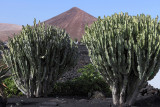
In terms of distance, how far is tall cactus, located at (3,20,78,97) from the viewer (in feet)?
26.9

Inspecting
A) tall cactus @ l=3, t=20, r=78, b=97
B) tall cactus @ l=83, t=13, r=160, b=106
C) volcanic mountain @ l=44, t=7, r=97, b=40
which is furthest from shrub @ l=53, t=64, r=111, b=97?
→ volcanic mountain @ l=44, t=7, r=97, b=40

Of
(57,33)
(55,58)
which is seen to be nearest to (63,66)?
(55,58)

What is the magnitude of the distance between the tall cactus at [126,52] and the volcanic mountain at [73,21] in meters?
52.2

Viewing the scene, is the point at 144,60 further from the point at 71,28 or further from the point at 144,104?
the point at 71,28

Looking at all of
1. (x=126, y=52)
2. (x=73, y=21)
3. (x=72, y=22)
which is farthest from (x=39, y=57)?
(x=73, y=21)

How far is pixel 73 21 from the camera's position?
70438mm

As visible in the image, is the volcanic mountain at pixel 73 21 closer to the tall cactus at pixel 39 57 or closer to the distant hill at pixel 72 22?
the distant hill at pixel 72 22

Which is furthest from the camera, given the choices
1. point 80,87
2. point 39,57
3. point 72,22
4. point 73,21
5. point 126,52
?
point 73,21

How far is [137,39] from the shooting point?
6.77 metres

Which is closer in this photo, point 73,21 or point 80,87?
point 80,87

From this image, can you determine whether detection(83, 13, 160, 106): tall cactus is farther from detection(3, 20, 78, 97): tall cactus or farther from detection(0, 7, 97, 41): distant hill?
detection(0, 7, 97, 41): distant hill

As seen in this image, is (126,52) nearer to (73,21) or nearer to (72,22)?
(72,22)

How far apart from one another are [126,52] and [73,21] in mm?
64237

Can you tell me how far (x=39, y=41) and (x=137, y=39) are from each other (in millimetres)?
3338
